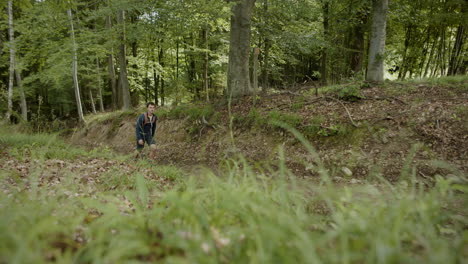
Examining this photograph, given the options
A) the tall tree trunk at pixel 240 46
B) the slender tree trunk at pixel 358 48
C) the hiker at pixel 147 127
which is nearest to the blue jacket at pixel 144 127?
the hiker at pixel 147 127

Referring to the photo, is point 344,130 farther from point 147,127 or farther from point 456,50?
point 456,50

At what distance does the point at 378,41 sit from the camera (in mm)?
8758

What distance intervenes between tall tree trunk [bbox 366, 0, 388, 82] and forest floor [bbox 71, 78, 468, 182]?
2.22 feet

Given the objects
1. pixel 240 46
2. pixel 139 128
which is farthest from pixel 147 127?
pixel 240 46

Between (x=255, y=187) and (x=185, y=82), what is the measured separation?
1951cm

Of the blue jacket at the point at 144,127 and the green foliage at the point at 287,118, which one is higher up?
the green foliage at the point at 287,118

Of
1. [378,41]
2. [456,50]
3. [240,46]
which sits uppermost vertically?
[456,50]

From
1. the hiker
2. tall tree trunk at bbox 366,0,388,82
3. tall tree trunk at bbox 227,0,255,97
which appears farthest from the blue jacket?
tall tree trunk at bbox 366,0,388,82

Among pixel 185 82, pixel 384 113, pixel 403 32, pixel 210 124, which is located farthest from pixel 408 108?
pixel 185 82

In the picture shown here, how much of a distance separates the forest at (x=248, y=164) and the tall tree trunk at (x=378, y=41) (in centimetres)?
4

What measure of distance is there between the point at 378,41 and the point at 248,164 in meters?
6.70

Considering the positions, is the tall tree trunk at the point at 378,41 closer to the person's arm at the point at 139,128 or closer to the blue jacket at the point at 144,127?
the blue jacket at the point at 144,127

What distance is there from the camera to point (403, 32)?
54.1ft

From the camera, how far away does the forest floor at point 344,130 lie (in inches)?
224
